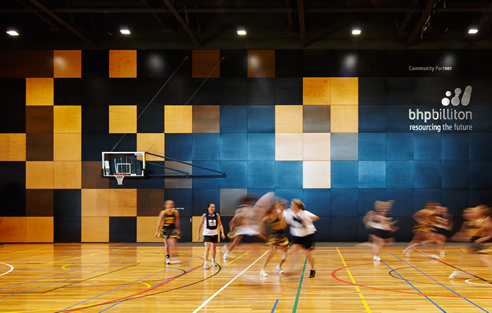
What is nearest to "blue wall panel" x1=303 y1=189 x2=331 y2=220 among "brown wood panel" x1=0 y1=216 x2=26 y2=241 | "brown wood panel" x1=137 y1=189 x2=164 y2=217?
"brown wood panel" x1=137 y1=189 x2=164 y2=217

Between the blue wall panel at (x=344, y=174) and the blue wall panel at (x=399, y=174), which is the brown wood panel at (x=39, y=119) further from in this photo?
the blue wall panel at (x=399, y=174)

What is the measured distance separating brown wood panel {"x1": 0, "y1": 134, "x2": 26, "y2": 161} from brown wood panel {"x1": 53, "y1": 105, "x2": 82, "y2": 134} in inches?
58.6

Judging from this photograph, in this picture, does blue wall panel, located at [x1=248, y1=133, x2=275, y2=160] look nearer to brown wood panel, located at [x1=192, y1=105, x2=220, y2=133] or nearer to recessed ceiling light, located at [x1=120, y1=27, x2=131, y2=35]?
brown wood panel, located at [x1=192, y1=105, x2=220, y2=133]

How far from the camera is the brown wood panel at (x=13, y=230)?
15.6 metres

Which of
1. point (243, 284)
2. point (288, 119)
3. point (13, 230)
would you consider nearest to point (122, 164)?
point (13, 230)

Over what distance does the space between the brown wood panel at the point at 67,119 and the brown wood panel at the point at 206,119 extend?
491 cm

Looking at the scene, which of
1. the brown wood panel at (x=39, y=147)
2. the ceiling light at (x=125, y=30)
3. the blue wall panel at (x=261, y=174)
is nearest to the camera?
the ceiling light at (x=125, y=30)

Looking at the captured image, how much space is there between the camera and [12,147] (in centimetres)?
Answer: 1584

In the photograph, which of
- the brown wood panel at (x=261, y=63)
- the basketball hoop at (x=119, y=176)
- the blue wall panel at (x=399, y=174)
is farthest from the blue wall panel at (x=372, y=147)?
the basketball hoop at (x=119, y=176)

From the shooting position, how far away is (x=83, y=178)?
1573cm

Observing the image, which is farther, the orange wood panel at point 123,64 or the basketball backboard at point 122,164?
the orange wood panel at point 123,64

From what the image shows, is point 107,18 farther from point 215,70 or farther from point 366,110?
point 366,110

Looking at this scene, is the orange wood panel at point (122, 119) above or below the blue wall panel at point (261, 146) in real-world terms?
above

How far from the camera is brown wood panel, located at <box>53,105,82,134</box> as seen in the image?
52.0ft
